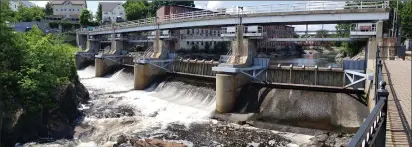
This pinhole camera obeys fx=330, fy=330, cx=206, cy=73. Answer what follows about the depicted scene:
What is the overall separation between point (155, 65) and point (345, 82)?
20.1 meters

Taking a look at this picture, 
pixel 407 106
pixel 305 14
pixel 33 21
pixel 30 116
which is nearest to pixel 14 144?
pixel 30 116

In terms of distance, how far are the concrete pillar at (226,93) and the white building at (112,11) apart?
288 feet

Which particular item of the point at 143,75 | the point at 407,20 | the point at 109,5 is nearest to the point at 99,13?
the point at 109,5

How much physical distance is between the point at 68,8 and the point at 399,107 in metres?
121

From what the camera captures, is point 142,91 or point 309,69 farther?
point 142,91

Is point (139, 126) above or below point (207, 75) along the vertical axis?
below

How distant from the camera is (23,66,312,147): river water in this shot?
62.6 feet

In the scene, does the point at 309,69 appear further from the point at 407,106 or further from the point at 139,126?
the point at 407,106

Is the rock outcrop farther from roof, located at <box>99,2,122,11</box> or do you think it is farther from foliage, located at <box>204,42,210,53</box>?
roof, located at <box>99,2,122,11</box>

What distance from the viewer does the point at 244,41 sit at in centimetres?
2681

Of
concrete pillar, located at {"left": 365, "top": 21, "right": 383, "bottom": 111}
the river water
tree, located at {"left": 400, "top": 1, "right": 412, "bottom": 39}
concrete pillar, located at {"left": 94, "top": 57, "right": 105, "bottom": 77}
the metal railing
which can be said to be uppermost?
tree, located at {"left": 400, "top": 1, "right": 412, "bottom": 39}

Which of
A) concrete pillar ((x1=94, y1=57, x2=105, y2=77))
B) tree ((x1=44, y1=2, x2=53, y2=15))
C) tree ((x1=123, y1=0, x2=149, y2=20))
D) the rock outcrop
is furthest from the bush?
tree ((x1=44, y1=2, x2=53, y2=15))

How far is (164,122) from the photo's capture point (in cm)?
2361

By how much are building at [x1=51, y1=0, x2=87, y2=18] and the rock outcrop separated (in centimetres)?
9569
